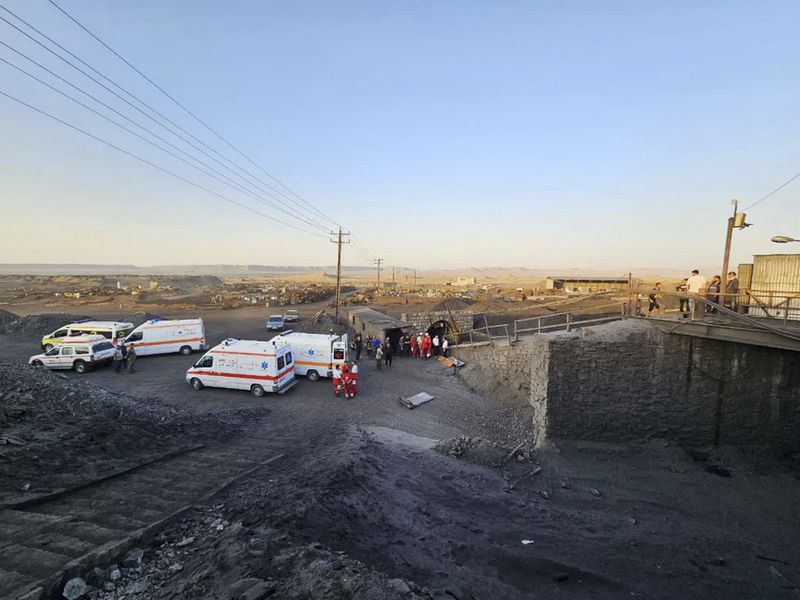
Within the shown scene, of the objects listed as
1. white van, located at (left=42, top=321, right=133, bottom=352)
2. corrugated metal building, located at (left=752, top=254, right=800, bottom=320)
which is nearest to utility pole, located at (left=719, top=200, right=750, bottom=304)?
corrugated metal building, located at (left=752, top=254, right=800, bottom=320)

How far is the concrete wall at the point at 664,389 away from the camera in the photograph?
11.8 metres

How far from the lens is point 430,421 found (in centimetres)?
1588

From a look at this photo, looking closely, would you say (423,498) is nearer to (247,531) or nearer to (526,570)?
(526,570)

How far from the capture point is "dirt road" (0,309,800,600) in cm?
569

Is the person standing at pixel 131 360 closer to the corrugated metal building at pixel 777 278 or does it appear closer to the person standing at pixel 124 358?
the person standing at pixel 124 358

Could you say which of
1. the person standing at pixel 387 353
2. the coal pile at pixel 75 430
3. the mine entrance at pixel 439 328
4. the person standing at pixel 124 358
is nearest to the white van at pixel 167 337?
the person standing at pixel 124 358

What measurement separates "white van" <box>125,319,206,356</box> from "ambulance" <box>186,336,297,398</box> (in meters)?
7.68

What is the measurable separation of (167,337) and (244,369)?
32.9ft

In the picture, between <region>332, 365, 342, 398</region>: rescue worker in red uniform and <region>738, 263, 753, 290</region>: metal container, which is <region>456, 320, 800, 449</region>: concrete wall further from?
<region>332, 365, 342, 398</region>: rescue worker in red uniform

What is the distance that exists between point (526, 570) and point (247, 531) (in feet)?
16.9

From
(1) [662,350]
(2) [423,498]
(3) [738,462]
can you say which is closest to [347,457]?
(2) [423,498]

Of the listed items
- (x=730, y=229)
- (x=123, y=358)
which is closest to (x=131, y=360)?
(x=123, y=358)

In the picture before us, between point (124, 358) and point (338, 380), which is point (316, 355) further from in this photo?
point (124, 358)

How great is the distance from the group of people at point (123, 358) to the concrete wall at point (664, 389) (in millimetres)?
19746
